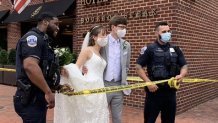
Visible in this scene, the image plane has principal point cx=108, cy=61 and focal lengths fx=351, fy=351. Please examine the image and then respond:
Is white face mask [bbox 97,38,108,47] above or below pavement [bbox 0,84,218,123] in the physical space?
above

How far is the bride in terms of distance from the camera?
466cm

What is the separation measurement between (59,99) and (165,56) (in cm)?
156

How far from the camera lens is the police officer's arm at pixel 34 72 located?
3506mm

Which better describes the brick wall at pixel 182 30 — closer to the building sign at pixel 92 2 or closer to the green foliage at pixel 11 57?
the building sign at pixel 92 2

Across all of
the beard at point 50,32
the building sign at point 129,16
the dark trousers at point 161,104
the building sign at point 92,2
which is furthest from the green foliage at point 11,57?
the beard at point 50,32

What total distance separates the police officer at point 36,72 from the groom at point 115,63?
1.29m

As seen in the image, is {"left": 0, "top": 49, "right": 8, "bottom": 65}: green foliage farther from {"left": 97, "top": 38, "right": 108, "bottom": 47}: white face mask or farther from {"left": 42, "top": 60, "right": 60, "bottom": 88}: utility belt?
{"left": 42, "top": 60, "right": 60, "bottom": 88}: utility belt

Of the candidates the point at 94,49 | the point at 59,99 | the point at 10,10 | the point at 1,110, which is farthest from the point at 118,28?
the point at 10,10

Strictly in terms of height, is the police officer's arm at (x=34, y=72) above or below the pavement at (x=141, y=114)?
above

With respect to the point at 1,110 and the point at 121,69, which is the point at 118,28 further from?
the point at 1,110

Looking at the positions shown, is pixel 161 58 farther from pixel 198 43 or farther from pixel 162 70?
pixel 198 43

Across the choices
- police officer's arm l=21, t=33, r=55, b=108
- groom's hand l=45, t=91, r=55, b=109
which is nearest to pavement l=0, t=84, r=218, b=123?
groom's hand l=45, t=91, r=55, b=109

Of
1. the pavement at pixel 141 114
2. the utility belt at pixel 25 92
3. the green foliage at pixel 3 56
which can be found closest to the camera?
the utility belt at pixel 25 92

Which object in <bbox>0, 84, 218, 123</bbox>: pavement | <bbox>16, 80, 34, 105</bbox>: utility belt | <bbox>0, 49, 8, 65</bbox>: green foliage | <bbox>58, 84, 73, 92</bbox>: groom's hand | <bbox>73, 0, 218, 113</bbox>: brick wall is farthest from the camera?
<bbox>0, 49, 8, 65</bbox>: green foliage
